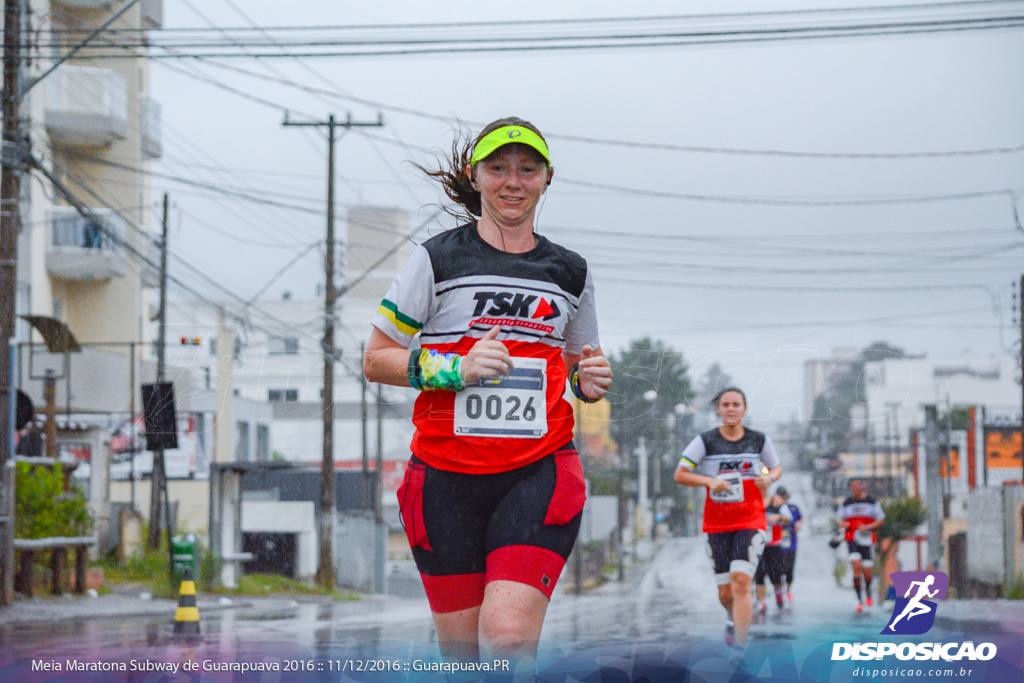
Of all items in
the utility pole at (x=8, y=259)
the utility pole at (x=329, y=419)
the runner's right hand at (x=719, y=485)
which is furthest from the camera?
the utility pole at (x=329, y=419)

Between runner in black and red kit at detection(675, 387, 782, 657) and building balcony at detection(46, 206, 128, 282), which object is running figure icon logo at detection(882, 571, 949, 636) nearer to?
runner in black and red kit at detection(675, 387, 782, 657)

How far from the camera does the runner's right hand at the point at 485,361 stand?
11.2ft

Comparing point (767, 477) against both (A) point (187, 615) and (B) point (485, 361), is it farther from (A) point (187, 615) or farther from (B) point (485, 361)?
(A) point (187, 615)

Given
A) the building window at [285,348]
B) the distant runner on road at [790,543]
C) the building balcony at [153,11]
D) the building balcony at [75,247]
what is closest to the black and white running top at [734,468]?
the building window at [285,348]

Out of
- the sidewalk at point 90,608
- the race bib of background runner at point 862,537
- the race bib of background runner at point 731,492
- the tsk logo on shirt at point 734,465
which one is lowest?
the sidewalk at point 90,608

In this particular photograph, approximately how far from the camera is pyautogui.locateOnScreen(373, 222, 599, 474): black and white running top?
11.9 ft

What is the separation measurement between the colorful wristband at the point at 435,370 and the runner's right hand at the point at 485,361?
0.12 feet

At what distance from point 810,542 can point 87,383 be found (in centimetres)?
5212

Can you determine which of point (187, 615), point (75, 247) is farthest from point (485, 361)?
point (75, 247)

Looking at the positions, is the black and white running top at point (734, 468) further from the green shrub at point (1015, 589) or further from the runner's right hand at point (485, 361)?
the green shrub at point (1015, 589)

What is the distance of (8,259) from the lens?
1470cm

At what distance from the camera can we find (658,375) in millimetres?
6465

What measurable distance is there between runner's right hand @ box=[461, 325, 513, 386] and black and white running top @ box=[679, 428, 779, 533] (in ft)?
17.1

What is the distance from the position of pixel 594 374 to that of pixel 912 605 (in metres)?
3.87
